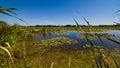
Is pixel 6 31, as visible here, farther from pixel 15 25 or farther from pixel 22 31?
pixel 22 31

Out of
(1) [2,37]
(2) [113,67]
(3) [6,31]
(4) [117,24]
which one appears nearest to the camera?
(4) [117,24]

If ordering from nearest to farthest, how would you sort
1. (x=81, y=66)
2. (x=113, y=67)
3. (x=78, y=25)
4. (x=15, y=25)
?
(x=78, y=25) → (x=113, y=67) → (x=81, y=66) → (x=15, y=25)

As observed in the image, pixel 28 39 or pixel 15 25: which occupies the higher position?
pixel 15 25

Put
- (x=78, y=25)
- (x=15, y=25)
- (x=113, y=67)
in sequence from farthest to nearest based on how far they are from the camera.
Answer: (x=15, y=25), (x=113, y=67), (x=78, y=25)

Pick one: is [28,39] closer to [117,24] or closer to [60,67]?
[60,67]

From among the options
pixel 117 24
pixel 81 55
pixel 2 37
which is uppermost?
pixel 117 24

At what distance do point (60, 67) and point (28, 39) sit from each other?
278 inches

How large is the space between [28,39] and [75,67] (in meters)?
7.20

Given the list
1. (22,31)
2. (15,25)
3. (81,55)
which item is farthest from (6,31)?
(81,55)

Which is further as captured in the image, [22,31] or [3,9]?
[22,31]

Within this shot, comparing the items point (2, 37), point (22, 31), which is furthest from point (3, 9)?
point (22, 31)

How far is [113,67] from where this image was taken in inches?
174

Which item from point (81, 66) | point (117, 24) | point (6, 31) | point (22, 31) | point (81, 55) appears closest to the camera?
point (117, 24)

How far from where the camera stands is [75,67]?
466 cm
